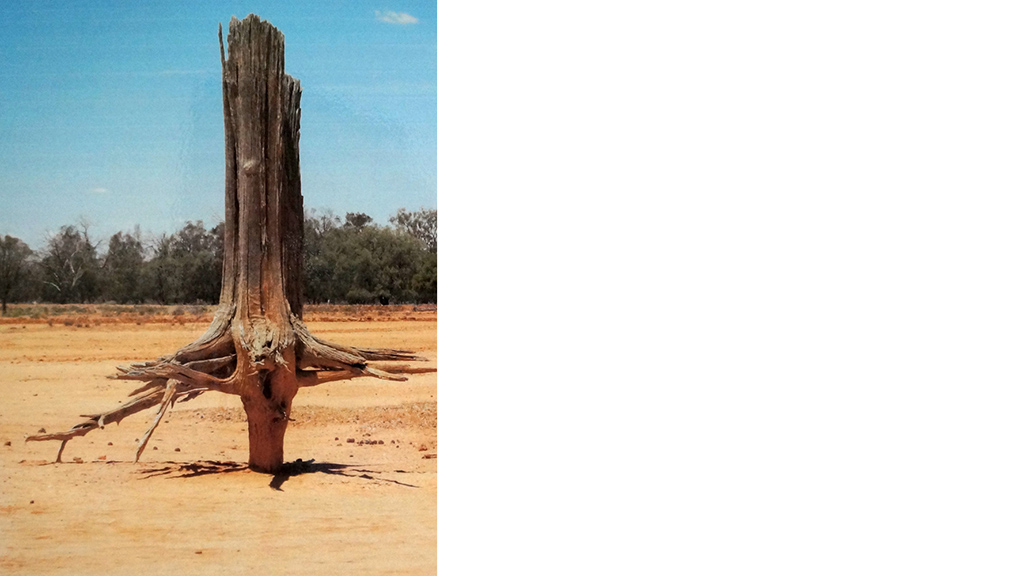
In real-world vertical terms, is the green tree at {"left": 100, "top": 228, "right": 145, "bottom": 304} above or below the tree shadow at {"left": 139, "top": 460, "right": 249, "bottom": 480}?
above

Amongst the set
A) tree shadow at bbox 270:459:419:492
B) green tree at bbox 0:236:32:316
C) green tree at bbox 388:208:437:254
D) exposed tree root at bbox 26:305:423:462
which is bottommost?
tree shadow at bbox 270:459:419:492

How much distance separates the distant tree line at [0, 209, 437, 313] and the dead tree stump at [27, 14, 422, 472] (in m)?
0.08

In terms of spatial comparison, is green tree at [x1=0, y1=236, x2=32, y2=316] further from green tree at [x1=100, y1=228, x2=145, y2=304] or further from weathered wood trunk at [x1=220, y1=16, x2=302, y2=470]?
weathered wood trunk at [x1=220, y1=16, x2=302, y2=470]

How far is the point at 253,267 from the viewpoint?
12.5 feet

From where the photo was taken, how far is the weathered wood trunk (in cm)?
377

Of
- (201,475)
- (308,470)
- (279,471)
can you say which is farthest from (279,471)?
(201,475)

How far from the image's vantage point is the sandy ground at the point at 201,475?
3.72m

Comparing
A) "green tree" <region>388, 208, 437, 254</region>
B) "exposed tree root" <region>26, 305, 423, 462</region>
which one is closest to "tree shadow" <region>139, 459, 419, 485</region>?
"exposed tree root" <region>26, 305, 423, 462</region>

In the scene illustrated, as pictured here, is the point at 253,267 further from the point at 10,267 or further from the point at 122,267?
the point at 10,267

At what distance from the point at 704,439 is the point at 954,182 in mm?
1365

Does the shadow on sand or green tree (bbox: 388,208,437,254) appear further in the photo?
green tree (bbox: 388,208,437,254)

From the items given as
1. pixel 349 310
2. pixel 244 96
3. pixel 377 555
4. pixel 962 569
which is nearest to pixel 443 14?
pixel 244 96

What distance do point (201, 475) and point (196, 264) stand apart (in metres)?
0.78

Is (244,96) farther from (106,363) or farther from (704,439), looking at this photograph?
(704,439)
